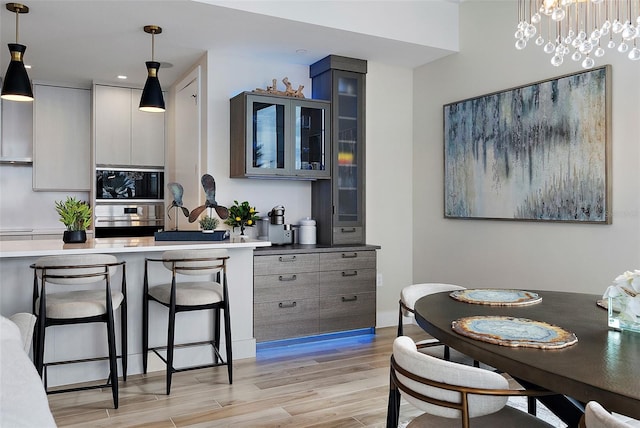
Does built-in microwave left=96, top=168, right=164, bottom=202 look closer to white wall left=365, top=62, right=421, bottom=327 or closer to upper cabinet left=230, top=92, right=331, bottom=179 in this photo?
upper cabinet left=230, top=92, right=331, bottom=179

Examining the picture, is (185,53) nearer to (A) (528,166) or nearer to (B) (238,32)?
(B) (238,32)

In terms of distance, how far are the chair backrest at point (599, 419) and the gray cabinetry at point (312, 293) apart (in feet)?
9.79

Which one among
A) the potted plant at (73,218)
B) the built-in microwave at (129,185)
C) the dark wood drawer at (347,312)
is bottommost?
the dark wood drawer at (347,312)

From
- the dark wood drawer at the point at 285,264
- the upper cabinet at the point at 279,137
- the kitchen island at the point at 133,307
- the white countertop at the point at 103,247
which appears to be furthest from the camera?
the upper cabinet at the point at 279,137

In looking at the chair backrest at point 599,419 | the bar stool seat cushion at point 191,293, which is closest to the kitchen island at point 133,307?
the bar stool seat cushion at point 191,293

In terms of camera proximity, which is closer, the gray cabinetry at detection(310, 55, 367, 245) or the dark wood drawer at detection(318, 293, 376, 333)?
the dark wood drawer at detection(318, 293, 376, 333)

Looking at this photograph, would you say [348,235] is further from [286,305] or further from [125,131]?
[125,131]

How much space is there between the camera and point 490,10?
411 centimetres

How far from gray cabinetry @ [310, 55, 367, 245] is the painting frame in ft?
2.63

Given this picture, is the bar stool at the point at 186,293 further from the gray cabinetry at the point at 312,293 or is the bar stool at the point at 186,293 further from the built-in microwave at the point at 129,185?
the built-in microwave at the point at 129,185

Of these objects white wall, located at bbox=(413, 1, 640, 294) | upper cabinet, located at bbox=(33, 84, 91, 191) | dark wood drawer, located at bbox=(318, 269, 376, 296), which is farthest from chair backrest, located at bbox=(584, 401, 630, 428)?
upper cabinet, located at bbox=(33, 84, 91, 191)

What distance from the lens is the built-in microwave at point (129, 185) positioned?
5.49 metres

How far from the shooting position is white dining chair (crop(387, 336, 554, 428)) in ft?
4.71

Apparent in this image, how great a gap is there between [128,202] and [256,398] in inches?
135
